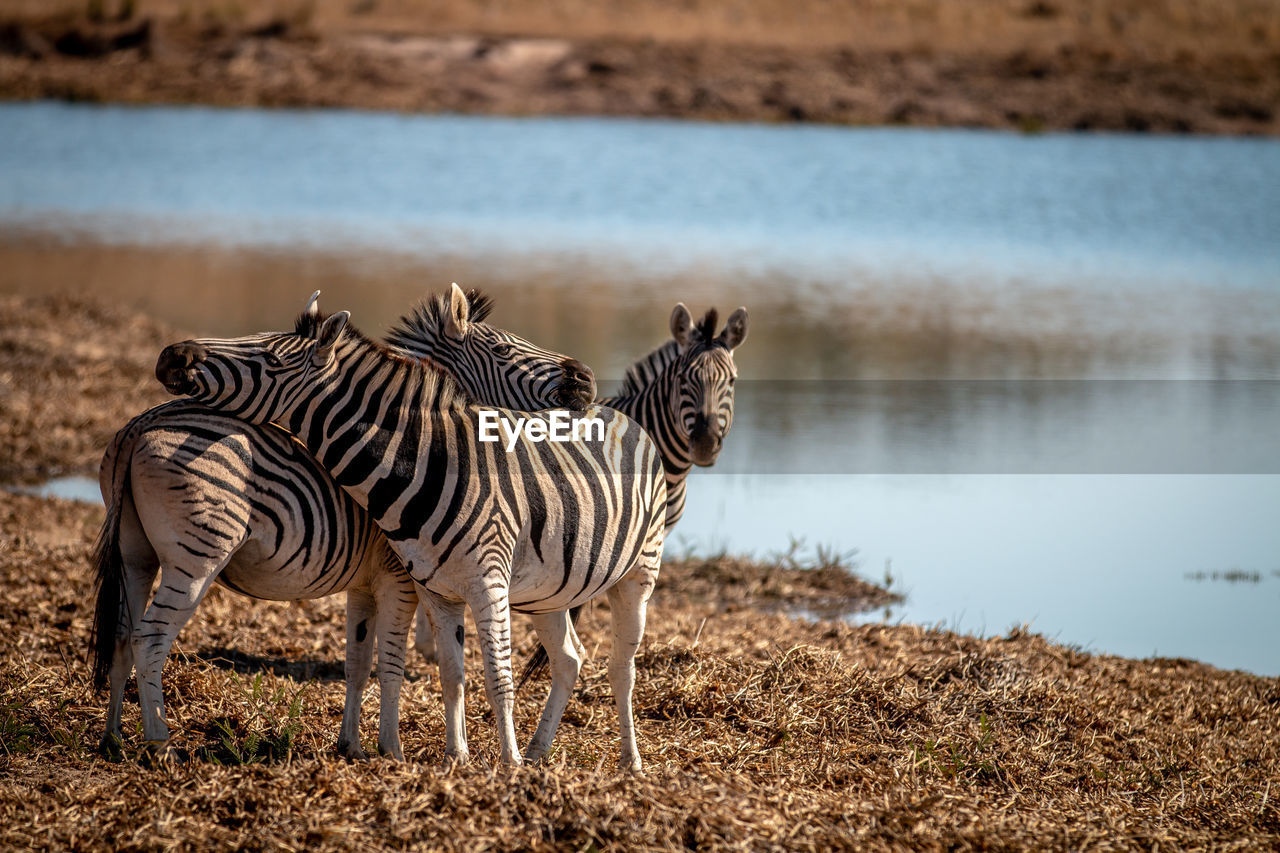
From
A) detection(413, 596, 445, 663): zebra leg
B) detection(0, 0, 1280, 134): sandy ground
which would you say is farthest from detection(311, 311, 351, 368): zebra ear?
detection(0, 0, 1280, 134): sandy ground

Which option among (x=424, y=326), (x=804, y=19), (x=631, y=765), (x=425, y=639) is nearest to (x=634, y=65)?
(x=804, y=19)

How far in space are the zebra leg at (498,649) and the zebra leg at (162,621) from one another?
997 mm

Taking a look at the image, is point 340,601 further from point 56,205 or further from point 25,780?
point 56,205

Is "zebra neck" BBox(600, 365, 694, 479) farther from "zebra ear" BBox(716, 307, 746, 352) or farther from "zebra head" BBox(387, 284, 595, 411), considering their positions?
"zebra head" BBox(387, 284, 595, 411)

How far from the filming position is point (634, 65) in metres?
37.9

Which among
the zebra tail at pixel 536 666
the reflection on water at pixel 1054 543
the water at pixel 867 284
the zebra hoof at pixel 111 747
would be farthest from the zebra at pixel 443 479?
the reflection on water at pixel 1054 543

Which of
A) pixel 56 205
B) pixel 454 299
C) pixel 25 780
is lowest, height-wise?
pixel 25 780

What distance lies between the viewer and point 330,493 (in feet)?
16.2

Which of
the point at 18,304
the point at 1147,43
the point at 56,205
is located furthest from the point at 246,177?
the point at 1147,43

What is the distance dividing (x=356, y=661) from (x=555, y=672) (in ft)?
2.64

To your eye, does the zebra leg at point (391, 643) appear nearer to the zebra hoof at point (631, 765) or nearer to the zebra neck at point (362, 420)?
the zebra neck at point (362, 420)

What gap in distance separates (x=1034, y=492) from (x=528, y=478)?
7248 millimetres

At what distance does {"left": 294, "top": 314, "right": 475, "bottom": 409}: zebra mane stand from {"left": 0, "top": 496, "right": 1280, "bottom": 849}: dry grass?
1.35 m

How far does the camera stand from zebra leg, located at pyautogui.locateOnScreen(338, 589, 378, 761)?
5.14 metres
